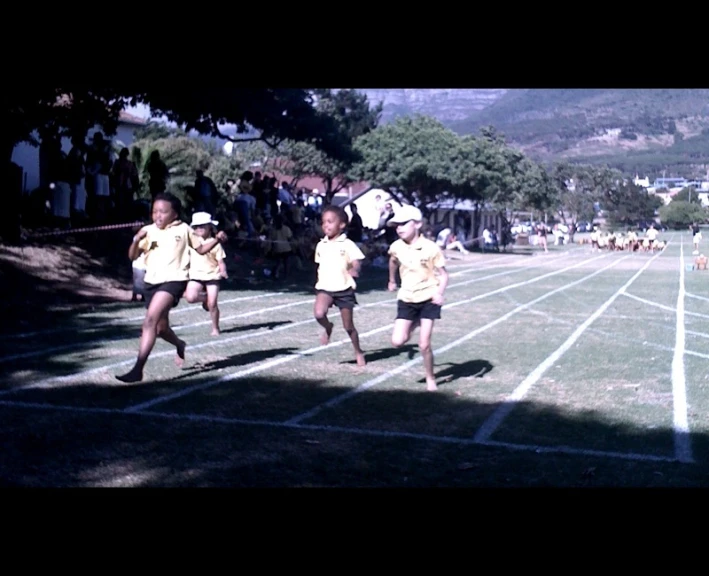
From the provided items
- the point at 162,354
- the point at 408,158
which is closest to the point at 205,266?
the point at 162,354

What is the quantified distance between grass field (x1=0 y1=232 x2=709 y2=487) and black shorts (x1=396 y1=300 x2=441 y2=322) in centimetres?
71

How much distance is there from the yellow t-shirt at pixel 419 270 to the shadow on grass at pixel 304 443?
95cm

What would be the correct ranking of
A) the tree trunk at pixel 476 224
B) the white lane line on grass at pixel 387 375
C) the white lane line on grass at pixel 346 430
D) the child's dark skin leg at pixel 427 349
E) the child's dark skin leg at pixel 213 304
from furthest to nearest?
the tree trunk at pixel 476 224 < the child's dark skin leg at pixel 213 304 < the child's dark skin leg at pixel 427 349 < the white lane line on grass at pixel 387 375 < the white lane line on grass at pixel 346 430

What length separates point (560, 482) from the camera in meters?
7.08

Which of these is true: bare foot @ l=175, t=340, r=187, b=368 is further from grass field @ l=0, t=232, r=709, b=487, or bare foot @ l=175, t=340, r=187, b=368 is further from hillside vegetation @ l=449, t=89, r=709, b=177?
hillside vegetation @ l=449, t=89, r=709, b=177

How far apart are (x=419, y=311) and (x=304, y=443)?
2.64 m

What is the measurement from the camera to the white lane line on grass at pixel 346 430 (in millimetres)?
7812

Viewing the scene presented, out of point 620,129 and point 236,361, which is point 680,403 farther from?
point 620,129

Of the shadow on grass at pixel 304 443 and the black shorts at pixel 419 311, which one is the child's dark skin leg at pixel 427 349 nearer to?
the black shorts at pixel 419 311

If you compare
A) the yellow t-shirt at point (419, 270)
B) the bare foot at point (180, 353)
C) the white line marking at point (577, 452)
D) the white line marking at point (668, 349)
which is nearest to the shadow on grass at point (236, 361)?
the bare foot at point (180, 353)

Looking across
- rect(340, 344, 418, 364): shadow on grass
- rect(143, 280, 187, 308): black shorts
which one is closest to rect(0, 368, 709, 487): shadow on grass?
rect(143, 280, 187, 308): black shorts

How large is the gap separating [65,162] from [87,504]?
15.3 m

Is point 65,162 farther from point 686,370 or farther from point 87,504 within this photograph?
point 87,504

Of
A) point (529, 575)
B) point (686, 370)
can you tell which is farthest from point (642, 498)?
point (686, 370)
